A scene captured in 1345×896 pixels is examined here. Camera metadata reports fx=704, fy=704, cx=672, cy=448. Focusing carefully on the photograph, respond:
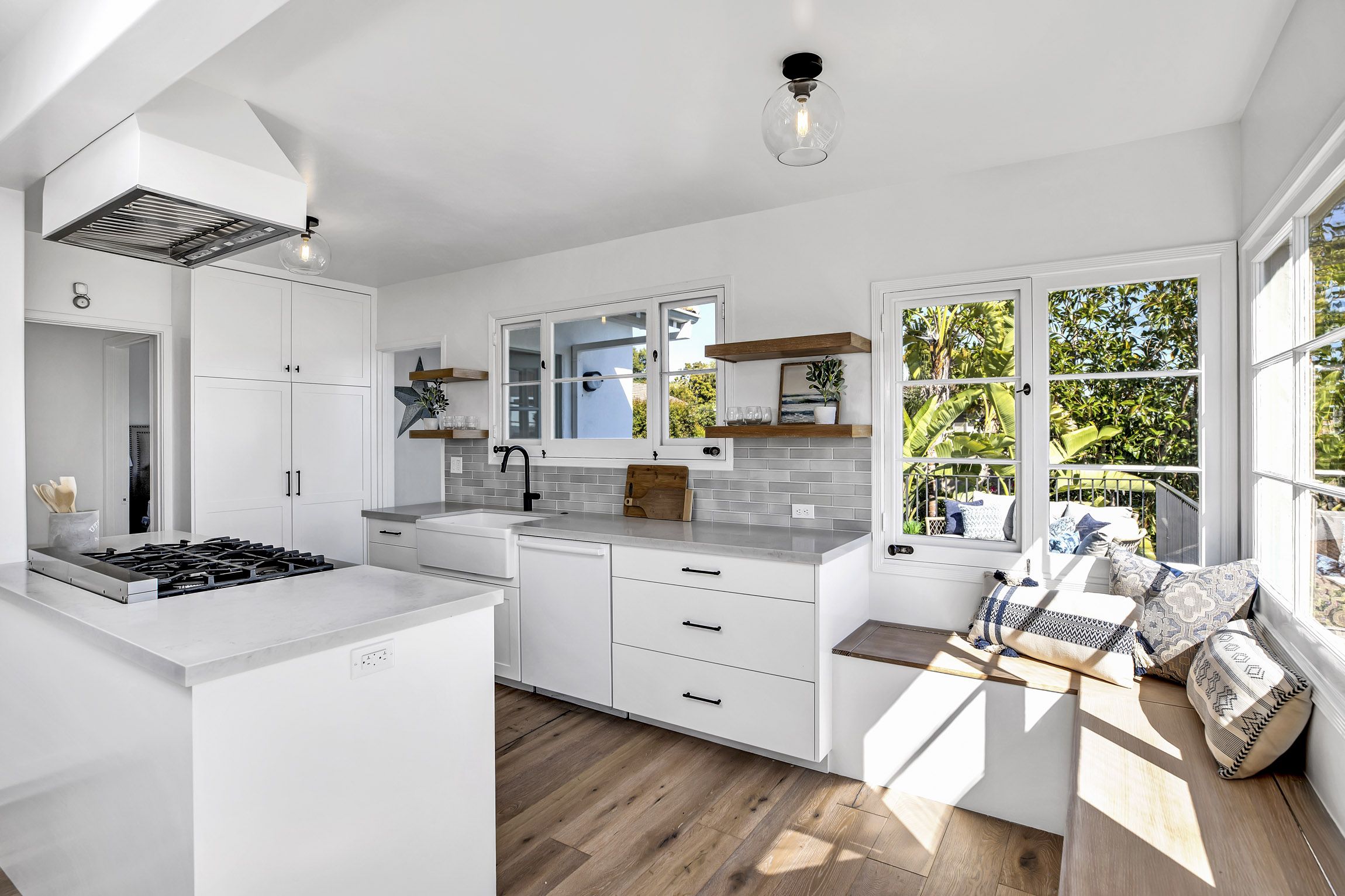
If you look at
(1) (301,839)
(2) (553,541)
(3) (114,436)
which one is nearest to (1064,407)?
(2) (553,541)

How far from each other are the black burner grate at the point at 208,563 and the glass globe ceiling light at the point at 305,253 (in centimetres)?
118

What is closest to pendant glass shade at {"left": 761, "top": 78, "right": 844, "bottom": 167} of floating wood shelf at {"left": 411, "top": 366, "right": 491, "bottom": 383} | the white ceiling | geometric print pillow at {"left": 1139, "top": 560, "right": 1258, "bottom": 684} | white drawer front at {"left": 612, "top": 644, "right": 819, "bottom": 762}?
the white ceiling

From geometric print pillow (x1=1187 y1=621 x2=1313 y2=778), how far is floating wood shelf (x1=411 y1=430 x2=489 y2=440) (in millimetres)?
3772

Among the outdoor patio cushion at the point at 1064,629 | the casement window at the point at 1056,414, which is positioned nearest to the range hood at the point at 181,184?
the casement window at the point at 1056,414

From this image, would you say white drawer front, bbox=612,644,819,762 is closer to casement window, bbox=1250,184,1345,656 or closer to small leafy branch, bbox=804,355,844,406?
small leafy branch, bbox=804,355,844,406

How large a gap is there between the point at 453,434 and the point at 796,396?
7.39 feet

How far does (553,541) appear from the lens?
3.38m

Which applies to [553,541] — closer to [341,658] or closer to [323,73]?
[341,658]

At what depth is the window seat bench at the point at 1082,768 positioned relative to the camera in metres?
1.33

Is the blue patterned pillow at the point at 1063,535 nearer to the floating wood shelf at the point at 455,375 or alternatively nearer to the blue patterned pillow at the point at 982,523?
the blue patterned pillow at the point at 982,523

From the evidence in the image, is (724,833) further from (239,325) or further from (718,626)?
(239,325)

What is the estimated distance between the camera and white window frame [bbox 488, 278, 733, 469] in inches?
141

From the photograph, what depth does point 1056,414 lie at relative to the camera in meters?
2.75

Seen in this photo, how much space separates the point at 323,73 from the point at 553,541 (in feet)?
6.82
